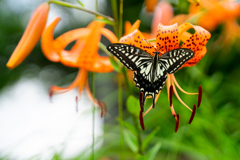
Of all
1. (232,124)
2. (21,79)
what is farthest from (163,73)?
(21,79)

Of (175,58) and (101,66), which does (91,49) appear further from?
(175,58)

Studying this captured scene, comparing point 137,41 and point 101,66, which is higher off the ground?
point 137,41

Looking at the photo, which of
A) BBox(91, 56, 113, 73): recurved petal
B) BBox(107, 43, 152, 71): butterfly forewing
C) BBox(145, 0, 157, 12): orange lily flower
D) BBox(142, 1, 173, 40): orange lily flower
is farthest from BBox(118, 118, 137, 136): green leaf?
BBox(145, 0, 157, 12): orange lily flower

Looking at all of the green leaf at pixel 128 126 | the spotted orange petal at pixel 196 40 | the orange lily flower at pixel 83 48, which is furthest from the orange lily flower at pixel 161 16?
the green leaf at pixel 128 126

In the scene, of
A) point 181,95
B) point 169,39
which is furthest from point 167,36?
point 181,95

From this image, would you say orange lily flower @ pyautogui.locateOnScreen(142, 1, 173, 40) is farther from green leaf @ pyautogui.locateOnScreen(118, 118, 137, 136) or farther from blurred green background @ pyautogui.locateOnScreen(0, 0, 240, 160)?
green leaf @ pyautogui.locateOnScreen(118, 118, 137, 136)

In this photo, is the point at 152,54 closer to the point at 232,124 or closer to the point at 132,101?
the point at 132,101
